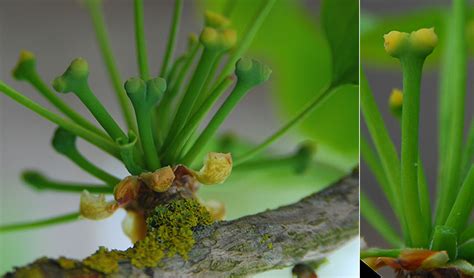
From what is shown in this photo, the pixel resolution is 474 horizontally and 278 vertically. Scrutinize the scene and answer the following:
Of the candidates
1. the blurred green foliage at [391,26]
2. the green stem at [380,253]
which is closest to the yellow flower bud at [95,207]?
the green stem at [380,253]

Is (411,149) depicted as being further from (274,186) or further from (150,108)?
(274,186)

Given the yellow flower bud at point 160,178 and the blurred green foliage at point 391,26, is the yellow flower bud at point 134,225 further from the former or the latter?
the blurred green foliage at point 391,26

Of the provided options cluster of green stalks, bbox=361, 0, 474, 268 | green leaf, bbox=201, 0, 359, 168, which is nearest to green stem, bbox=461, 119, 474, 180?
cluster of green stalks, bbox=361, 0, 474, 268

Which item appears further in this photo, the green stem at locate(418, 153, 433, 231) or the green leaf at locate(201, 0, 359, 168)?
the green leaf at locate(201, 0, 359, 168)

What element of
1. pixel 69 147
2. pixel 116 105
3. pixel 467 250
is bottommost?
pixel 467 250

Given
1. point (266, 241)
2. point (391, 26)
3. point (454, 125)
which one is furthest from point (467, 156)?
point (391, 26)

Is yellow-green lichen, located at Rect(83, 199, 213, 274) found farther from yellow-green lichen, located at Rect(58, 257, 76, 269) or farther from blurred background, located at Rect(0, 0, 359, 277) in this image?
blurred background, located at Rect(0, 0, 359, 277)
